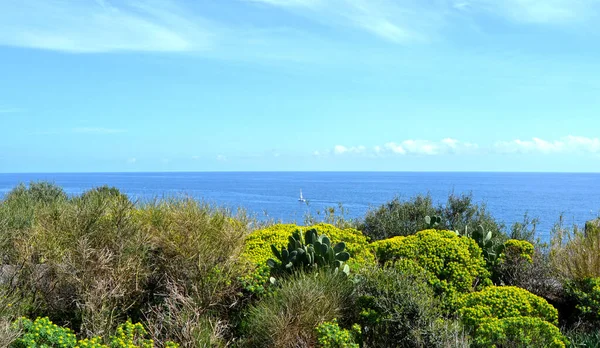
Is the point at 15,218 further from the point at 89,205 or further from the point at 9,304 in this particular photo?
the point at 9,304

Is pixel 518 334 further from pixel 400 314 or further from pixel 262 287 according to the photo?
pixel 262 287

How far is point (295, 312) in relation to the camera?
598 centimetres

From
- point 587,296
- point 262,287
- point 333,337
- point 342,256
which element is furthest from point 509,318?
point 262,287

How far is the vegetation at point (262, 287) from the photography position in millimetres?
5848

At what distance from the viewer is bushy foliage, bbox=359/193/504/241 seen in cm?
1088

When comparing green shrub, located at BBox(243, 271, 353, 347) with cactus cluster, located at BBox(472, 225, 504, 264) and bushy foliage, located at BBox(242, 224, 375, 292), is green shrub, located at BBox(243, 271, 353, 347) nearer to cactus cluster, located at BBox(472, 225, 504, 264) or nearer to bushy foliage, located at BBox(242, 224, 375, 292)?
bushy foliage, located at BBox(242, 224, 375, 292)

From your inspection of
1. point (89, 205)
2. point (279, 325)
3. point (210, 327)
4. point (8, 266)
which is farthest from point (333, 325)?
point (8, 266)

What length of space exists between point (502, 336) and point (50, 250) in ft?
17.8

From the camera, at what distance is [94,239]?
6.92 m

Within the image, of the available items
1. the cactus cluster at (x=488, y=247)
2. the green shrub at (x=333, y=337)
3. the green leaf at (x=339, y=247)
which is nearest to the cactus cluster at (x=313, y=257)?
the green leaf at (x=339, y=247)

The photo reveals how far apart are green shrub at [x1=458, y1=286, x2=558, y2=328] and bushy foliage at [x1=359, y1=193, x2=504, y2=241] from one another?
3758mm

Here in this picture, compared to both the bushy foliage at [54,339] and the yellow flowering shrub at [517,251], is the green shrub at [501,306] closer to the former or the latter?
the yellow flowering shrub at [517,251]

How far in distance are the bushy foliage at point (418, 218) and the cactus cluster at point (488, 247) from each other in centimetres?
207

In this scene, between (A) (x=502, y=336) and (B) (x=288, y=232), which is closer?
(A) (x=502, y=336)
